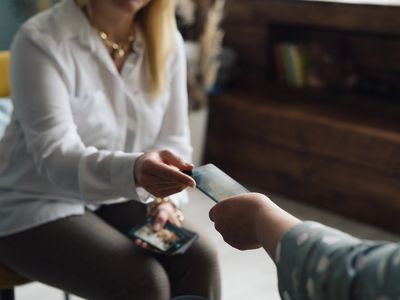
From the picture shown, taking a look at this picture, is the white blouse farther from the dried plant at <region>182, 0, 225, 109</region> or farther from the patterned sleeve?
the dried plant at <region>182, 0, 225, 109</region>

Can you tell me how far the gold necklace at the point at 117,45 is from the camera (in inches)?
60.6

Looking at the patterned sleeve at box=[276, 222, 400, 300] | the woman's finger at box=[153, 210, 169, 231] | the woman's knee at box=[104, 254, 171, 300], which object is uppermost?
the patterned sleeve at box=[276, 222, 400, 300]

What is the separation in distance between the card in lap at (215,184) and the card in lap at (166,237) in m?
0.23

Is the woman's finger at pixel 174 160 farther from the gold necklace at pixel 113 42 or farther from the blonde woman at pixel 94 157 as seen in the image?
the gold necklace at pixel 113 42

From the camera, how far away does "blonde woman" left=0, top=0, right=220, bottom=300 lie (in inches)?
49.8

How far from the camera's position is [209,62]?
10.2 feet

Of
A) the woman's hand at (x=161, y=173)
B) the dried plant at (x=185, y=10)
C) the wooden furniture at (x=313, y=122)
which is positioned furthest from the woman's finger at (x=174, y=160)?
the dried plant at (x=185, y=10)

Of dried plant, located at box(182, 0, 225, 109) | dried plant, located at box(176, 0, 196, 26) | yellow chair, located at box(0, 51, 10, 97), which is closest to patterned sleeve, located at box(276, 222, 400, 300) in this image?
yellow chair, located at box(0, 51, 10, 97)

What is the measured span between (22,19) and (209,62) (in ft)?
3.37

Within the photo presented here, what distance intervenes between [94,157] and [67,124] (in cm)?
12

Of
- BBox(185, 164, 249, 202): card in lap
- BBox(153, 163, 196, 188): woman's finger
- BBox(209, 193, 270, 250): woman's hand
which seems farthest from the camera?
BBox(153, 163, 196, 188): woman's finger

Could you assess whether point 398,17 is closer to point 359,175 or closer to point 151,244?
point 359,175

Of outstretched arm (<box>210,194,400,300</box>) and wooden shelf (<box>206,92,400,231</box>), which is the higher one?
outstretched arm (<box>210,194,400,300</box>)

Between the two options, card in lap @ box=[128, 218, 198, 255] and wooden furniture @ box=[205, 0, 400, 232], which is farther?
wooden furniture @ box=[205, 0, 400, 232]
